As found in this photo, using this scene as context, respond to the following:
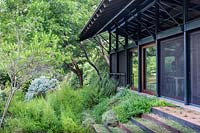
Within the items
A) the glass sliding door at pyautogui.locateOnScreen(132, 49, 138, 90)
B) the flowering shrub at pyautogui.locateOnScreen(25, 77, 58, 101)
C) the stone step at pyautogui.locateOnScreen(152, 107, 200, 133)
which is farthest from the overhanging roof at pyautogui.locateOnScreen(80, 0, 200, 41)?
the flowering shrub at pyautogui.locateOnScreen(25, 77, 58, 101)

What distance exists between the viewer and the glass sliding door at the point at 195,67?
5.69 m

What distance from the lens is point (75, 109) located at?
9266 mm

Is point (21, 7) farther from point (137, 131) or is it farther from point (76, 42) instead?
point (137, 131)

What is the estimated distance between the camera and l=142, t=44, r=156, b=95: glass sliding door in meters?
8.56

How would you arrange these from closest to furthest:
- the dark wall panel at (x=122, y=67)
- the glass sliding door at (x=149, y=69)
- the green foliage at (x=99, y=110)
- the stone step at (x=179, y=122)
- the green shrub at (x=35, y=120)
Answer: the stone step at (x=179, y=122) < the green shrub at (x=35, y=120) < the green foliage at (x=99, y=110) < the glass sliding door at (x=149, y=69) < the dark wall panel at (x=122, y=67)

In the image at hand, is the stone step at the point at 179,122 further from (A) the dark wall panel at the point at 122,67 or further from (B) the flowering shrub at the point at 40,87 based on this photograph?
(B) the flowering shrub at the point at 40,87

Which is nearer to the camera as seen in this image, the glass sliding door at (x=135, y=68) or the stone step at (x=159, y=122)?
the stone step at (x=159, y=122)

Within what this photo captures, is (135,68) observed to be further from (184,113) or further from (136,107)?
(184,113)

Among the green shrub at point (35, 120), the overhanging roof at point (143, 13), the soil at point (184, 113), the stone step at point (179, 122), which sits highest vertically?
the overhanging roof at point (143, 13)

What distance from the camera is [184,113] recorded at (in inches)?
214

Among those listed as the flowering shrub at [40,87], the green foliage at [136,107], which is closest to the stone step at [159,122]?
the green foliage at [136,107]

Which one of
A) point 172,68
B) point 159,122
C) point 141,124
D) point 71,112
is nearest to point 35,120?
point 71,112

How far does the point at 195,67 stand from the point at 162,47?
1922 mm

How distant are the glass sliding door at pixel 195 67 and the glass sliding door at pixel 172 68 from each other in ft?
1.80
